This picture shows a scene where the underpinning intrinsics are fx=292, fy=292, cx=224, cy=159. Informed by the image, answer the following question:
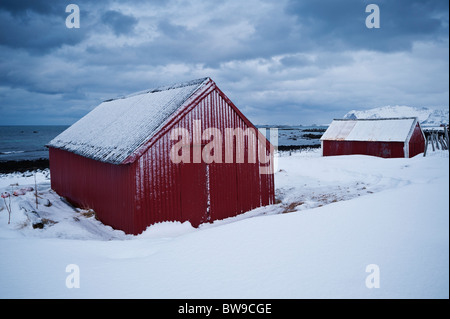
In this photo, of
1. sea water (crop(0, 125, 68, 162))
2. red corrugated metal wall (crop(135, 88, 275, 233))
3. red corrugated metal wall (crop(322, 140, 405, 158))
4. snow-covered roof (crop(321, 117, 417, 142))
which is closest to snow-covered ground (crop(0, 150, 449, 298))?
red corrugated metal wall (crop(135, 88, 275, 233))

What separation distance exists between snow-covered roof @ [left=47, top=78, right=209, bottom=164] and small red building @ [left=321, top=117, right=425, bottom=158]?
73.8 ft

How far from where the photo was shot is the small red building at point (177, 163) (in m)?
10.2

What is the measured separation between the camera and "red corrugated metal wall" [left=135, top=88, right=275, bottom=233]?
402 inches

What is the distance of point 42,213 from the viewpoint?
11.6m

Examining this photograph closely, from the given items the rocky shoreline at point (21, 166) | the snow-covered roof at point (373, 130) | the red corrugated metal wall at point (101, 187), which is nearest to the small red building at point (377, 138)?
the snow-covered roof at point (373, 130)

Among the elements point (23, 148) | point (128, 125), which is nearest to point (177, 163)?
point (128, 125)

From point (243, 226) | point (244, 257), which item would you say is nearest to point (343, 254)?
point (244, 257)

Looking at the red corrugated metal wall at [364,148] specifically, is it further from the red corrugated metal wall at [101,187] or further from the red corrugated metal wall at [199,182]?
the red corrugated metal wall at [101,187]

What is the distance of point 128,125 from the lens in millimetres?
12688

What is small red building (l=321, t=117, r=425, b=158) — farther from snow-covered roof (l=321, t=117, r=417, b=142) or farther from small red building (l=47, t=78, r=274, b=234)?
small red building (l=47, t=78, r=274, b=234)

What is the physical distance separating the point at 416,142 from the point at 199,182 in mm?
26134

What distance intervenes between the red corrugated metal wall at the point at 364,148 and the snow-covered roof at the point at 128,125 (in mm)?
22465
